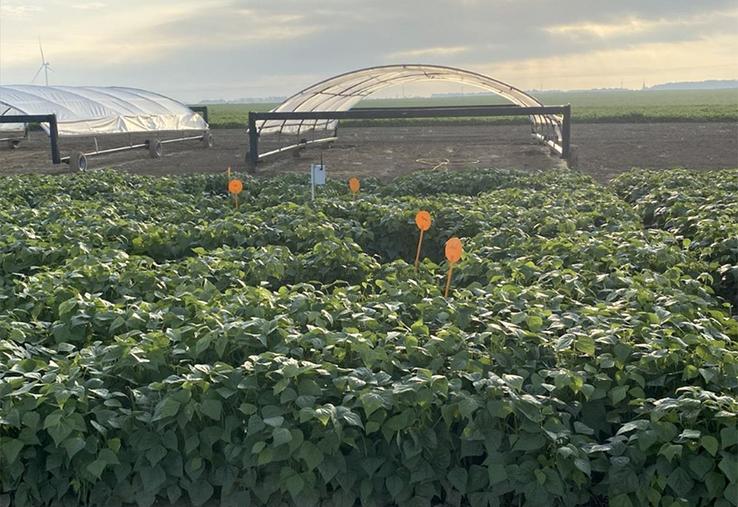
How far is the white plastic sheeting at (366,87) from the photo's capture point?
18781 mm

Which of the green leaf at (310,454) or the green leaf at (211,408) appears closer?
the green leaf at (310,454)

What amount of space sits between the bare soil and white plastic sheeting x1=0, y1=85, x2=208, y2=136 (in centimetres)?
93

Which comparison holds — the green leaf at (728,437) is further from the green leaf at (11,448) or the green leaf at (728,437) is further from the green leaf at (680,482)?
the green leaf at (11,448)

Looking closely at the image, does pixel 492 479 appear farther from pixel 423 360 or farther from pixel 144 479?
pixel 144 479

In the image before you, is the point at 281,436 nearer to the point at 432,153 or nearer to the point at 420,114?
the point at 420,114

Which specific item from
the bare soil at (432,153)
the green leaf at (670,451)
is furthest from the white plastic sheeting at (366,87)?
the green leaf at (670,451)

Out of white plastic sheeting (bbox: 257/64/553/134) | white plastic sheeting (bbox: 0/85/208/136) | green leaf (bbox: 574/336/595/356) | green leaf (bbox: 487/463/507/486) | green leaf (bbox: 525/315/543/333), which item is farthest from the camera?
white plastic sheeting (bbox: 0/85/208/136)

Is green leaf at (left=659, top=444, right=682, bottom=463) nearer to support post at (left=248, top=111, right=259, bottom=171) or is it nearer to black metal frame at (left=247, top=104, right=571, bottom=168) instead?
black metal frame at (left=247, top=104, right=571, bottom=168)

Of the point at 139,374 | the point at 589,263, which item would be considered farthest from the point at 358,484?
the point at 589,263

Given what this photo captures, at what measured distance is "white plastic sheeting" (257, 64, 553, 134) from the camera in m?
18.8

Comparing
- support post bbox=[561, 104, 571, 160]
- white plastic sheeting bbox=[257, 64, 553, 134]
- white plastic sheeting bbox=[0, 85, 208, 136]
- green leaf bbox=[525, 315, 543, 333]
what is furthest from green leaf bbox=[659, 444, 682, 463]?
white plastic sheeting bbox=[0, 85, 208, 136]

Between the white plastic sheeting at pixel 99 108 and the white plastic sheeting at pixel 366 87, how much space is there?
4.47 meters

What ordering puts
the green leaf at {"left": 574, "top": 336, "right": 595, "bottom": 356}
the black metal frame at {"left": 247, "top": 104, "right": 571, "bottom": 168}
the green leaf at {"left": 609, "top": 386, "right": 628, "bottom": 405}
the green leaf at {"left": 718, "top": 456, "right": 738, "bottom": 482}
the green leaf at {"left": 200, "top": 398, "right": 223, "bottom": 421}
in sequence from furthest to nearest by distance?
the black metal frame at {"left": 247, "top": 104, "right": 571, "bottom": 168}, the green leaf at {"left": 574, "top": 336, "right": 595, "bottom": 356}, the green leaf at {"left": 609, "top": 386, "right": 628, "bottom": 405}, the green leaf at {"left": 200, "top": 398, "right": 223, "bottom": 421}, the green leaf at {"left": 718, "top": 456, "right": 738, "bottom": 482}

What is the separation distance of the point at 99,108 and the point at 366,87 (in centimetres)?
830
